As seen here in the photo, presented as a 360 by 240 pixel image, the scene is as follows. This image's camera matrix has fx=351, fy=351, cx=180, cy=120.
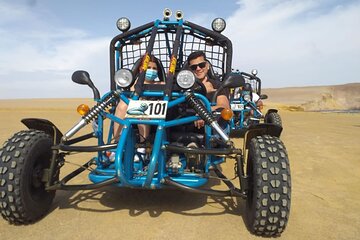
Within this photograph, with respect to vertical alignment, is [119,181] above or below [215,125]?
below

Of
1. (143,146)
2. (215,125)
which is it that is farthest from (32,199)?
(215,125)

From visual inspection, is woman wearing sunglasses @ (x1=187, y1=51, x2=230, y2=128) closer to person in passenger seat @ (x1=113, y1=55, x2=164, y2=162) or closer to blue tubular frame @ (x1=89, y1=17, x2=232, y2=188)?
blue tubular frame @ (x1=89, y1=17, x2=232, y2=188)

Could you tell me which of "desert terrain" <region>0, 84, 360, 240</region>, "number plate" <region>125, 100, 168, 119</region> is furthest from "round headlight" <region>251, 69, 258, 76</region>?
"number plate" <region>125, 100, 168, 119</region>

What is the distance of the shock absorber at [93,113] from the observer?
319cm

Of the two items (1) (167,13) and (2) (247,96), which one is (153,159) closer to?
(1) (167,13)

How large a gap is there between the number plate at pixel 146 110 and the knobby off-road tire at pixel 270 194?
928 millimetres

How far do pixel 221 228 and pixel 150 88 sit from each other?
1.54m

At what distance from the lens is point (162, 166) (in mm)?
3102

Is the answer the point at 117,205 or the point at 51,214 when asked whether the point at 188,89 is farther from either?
the point at 51,214

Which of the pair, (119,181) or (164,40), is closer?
(119,181)

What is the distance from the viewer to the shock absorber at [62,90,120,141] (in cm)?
319

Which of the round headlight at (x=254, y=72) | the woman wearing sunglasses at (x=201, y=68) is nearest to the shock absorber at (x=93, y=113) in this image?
the woman wearing sunglasses at (x=201, y=68)

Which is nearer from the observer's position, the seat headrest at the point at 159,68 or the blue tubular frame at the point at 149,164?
the blue tubular frame at the point at 149,164

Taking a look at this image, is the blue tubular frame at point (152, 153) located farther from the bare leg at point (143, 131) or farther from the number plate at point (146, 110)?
the bare leg at point (143, 131)
